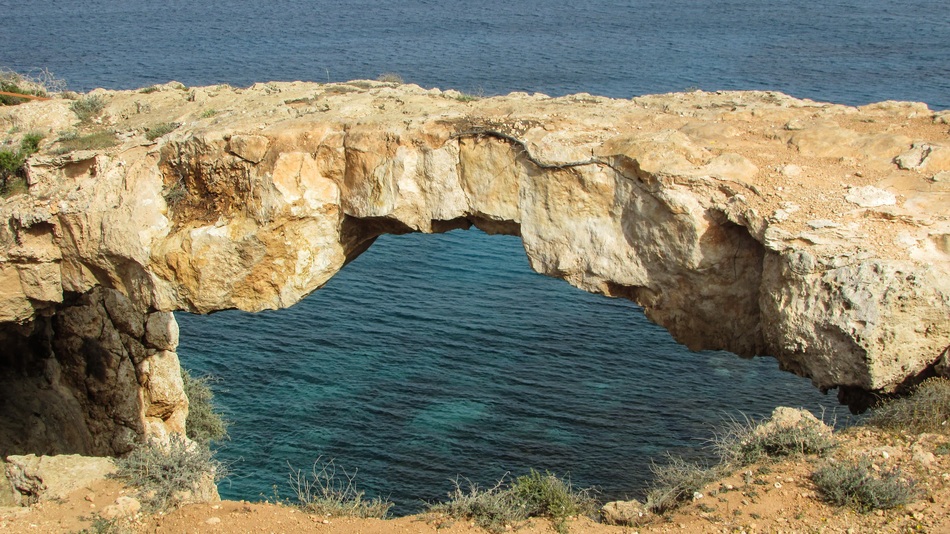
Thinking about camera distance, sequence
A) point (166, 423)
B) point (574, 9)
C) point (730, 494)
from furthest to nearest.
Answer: point (574, 9)
point (166, 423)
point (730, 494)

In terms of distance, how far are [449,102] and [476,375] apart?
29.9 feet

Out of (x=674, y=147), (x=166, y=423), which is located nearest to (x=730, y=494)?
(x=674, y=147)

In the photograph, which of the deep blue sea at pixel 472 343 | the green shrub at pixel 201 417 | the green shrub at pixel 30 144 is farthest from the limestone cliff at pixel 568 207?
the deep blue sea at pixel 472 343

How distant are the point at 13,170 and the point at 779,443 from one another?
10655mm

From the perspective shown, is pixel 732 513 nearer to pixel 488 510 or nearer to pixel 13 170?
pixel 488 510

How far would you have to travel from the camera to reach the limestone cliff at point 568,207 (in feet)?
29.9

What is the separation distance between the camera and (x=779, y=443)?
9.70 metres

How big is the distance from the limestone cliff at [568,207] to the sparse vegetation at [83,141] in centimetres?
13

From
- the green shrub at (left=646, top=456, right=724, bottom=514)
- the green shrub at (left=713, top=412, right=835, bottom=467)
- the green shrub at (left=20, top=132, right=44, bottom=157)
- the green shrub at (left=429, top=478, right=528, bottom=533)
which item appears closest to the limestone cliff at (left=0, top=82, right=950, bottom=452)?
the green shrub at (left=20, top=132, right=44, bottom=157)

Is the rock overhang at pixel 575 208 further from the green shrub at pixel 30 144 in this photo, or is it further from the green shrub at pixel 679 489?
the green shrub at pixel 679 489

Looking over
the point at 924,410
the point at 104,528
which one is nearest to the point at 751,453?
the point at 924,410

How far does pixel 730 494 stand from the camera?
9047mm

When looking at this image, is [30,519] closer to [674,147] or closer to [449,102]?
[449,102]

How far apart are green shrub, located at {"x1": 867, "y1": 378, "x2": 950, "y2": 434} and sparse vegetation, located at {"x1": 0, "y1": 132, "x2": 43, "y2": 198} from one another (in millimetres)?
11308
